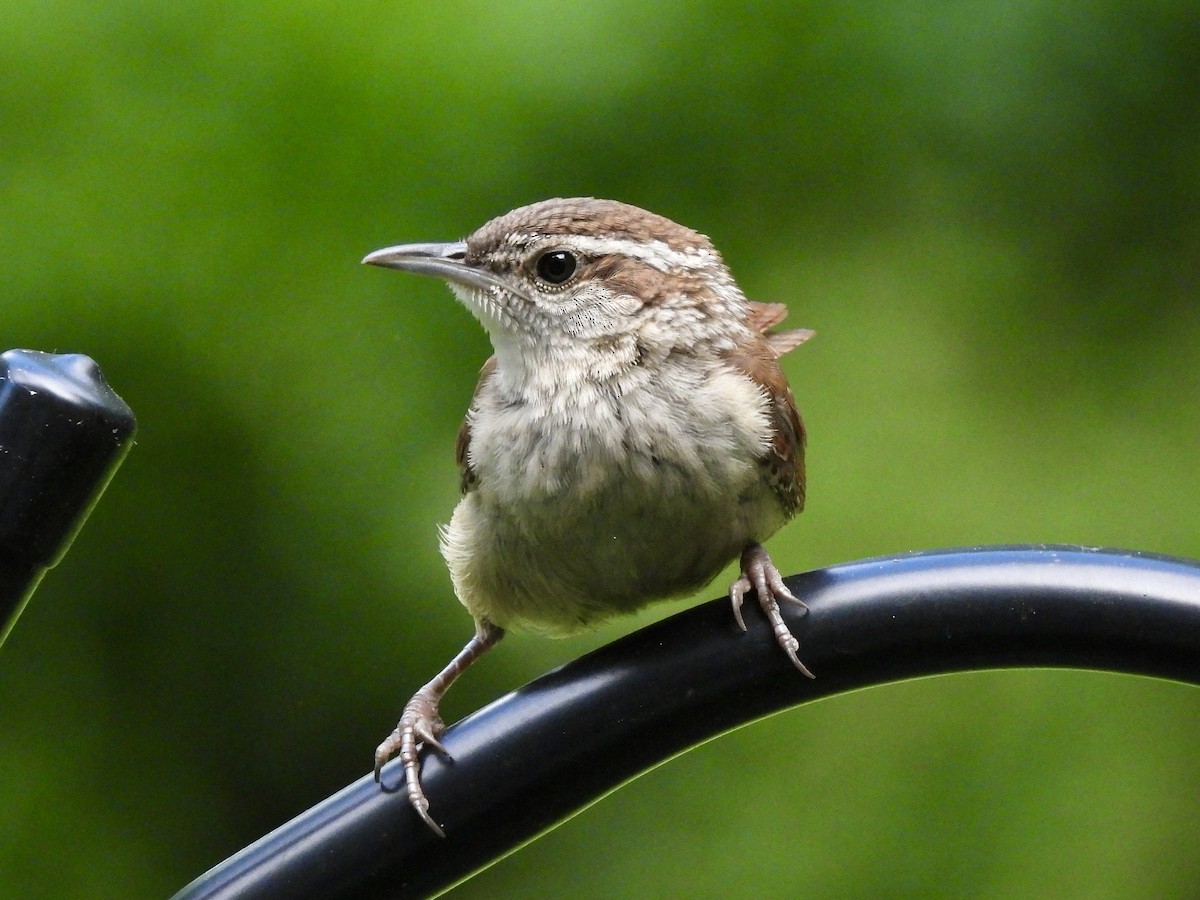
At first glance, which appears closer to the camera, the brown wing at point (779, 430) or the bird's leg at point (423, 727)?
the bird's leg at point (423, 727)

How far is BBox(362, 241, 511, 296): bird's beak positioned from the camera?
2.45 metres

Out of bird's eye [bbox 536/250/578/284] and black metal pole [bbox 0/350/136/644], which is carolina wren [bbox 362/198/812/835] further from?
black metal pole [bbox 0/350/136/644]

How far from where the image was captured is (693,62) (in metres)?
3.53

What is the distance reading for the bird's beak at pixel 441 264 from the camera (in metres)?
2.45

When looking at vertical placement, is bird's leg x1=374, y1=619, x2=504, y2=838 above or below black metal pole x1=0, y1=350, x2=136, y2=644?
below

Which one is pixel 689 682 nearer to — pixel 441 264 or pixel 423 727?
pixel 423 727

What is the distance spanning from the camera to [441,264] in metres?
2.48

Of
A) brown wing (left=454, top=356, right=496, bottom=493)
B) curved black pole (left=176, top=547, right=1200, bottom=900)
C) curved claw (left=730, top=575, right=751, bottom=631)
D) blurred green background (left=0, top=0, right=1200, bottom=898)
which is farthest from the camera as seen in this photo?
blurred green background (left=0, top=0, right=1200, bottom=898)

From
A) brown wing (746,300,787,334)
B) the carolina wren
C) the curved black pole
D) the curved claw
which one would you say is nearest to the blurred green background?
brown wing (746,300,787,334)

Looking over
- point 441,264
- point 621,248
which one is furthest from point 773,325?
point 441,264

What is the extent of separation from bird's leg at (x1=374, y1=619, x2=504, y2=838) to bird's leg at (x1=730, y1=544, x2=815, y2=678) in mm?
425

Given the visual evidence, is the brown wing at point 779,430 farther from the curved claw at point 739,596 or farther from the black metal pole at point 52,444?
the black metal pole at point 52,444

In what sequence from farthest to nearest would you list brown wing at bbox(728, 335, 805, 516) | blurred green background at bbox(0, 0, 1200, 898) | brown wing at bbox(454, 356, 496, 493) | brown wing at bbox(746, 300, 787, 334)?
1. blurred green background at bbox(0, 0, 1200, 898)
2. brown wing at bbox(746, 300, 787, 334)
3. brown wing at bbox(454, 356, 496, 493)
4. brown wing at bbox(728, 335, 805, 516)

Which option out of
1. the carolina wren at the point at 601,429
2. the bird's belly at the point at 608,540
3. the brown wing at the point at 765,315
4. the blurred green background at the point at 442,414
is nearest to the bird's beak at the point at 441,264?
the carolina wren at the point at 601,429
